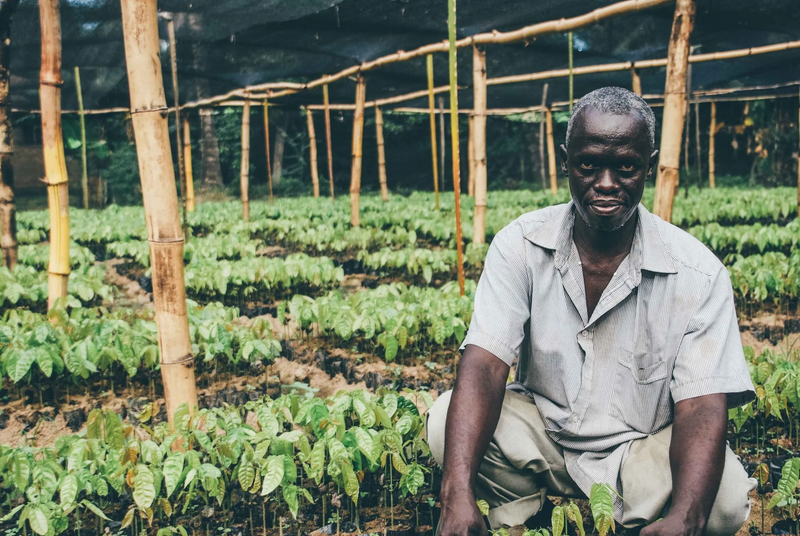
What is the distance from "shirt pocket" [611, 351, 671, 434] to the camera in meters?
2.18

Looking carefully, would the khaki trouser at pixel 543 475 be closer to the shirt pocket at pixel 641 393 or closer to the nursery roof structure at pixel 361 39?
the shirt pocket at pixel 641 393

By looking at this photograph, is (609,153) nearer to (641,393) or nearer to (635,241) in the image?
(635,241)

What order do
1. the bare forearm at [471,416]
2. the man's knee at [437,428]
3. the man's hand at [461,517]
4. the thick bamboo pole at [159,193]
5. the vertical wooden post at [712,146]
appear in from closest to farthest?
the man's hand at [461,517] < the bare forearm at [471,416] < the man's knee at [437,428] < the thick bamboo pole at [159,193] < the vertical wooden post at [712,146]

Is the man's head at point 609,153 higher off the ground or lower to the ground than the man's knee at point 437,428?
higher

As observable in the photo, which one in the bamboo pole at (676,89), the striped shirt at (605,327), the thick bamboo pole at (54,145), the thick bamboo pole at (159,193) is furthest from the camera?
the bamboo pole at (676,89)

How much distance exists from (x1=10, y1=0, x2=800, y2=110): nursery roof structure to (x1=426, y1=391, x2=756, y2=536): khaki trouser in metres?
4.24

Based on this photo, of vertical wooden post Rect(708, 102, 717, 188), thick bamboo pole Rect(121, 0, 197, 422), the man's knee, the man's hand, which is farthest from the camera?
vertical wooden post Rect(708, 102, 717, 188)

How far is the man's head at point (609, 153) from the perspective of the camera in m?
2.03

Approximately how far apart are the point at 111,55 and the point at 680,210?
799 centimetres

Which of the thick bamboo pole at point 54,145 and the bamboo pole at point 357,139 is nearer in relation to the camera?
the thick bamboo pole at point 54,145

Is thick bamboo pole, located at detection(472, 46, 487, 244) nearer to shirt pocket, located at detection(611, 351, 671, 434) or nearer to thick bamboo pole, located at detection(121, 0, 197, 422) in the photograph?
thick bamboo pole, located at detection(121, 0, 197, 422)

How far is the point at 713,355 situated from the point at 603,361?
0.32m

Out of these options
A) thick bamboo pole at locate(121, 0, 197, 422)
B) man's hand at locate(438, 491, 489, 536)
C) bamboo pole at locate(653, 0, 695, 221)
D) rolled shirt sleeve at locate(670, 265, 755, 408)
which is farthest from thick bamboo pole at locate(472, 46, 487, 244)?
man's hand at locate(438, 491, 489, 536)

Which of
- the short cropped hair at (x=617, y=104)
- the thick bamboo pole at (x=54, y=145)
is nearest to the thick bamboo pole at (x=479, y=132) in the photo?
the thick bamboo pole at (x=54, y=145)
